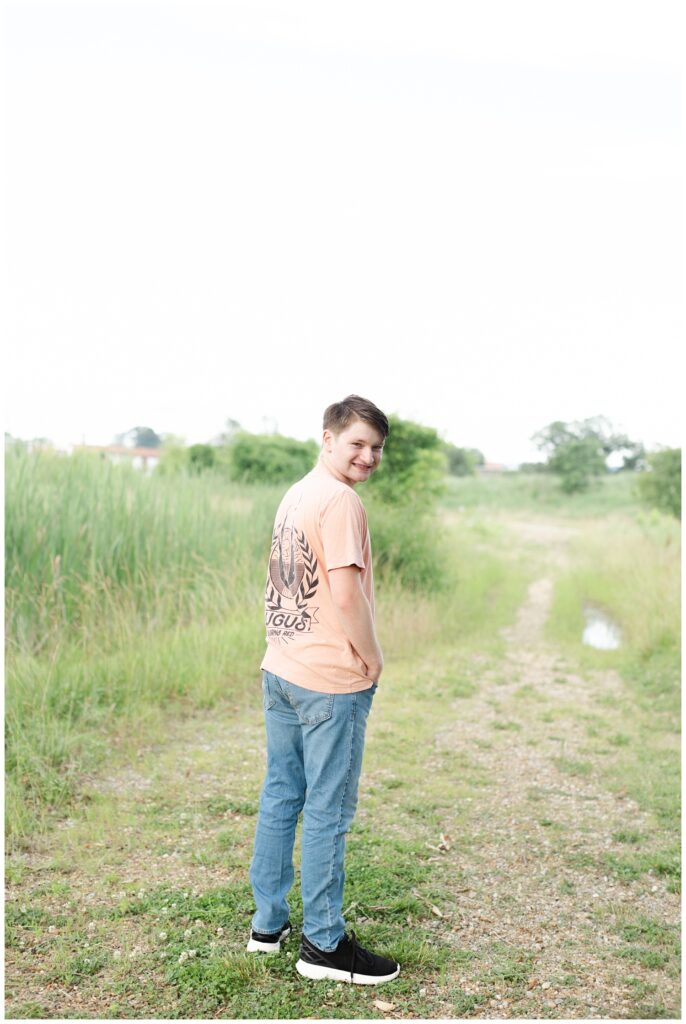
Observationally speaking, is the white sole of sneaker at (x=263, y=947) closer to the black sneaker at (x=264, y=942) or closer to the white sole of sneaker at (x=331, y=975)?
the black sneaker at (x=264, y=942)

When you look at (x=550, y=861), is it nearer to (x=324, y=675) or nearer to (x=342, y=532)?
(x=324, y=675)

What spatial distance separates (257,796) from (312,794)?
193cm

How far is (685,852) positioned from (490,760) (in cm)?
162

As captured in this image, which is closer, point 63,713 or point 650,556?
point 63,713

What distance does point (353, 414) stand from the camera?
2715 millimetres

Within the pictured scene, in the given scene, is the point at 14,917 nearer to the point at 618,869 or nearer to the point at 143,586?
the point at 618,869

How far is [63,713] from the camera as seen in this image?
5.29 m

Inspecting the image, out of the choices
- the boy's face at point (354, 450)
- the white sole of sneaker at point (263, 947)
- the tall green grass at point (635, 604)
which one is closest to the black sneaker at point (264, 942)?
the white sole of sneaker at point (263, 947)

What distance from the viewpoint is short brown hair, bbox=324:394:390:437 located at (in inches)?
107

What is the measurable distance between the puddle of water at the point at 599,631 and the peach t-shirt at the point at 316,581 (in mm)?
7128

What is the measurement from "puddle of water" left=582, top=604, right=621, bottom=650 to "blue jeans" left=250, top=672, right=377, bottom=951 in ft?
22.8

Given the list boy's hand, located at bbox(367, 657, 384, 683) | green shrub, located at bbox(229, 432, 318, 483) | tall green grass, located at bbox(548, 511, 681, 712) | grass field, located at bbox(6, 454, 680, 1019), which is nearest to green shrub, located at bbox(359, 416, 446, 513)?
tall green grass, located at bbox(548, 511, 681, 712)

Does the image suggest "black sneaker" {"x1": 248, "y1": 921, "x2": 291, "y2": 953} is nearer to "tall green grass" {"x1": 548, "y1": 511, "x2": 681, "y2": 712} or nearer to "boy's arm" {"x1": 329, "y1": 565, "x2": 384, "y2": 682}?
"boy's arm" {"x1": 329, "y1": 565, "x2": 384, "y2": 682}

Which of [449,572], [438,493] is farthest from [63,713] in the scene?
[438,493]
